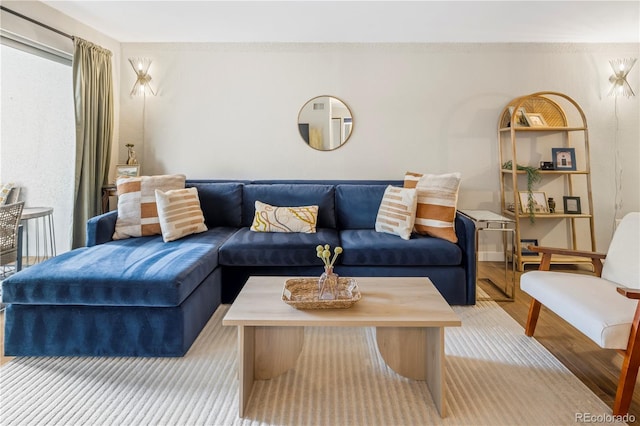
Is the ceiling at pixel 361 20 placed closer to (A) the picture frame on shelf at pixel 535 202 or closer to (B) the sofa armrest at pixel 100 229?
(A) the picture frame on shelf at pixel 535 202

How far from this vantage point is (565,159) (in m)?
3.69

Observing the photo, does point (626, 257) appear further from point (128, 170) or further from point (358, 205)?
point (128, 170)

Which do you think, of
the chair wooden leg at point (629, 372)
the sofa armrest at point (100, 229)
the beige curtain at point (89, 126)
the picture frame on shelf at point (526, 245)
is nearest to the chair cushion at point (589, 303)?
the chair wooden leg at point (629, 372)

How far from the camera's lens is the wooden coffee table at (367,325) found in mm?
1470

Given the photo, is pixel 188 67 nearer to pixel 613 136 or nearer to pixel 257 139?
pixel 257 139

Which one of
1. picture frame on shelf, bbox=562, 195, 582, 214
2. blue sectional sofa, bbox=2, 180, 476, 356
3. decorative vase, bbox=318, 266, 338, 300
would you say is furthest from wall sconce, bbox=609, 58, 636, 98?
decorative vase, bbox=318, 266, 338, 300

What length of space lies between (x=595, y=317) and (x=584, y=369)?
20.7 inches

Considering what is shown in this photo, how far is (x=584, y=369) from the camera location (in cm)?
183

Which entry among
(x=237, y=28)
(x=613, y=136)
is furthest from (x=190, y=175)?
(x=613, y=136)

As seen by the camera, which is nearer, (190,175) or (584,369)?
(584,369)

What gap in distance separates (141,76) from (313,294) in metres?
3.26

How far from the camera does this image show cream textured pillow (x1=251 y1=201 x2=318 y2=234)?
295cm

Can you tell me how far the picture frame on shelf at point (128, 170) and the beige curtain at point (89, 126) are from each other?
0.42 feet

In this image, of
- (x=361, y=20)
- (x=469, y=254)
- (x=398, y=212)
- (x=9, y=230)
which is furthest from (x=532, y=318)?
(x=9, y=230)
